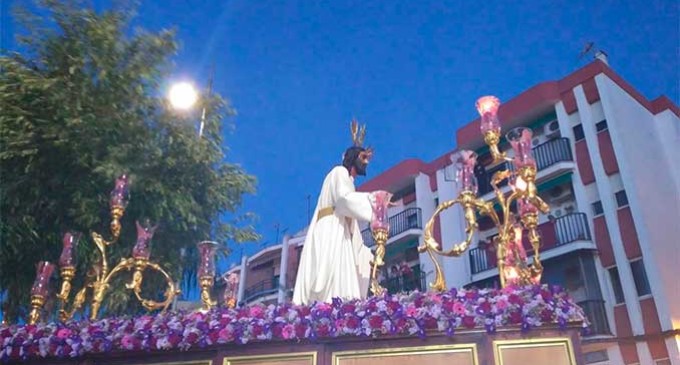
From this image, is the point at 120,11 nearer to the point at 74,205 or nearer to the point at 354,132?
the point at 74,205

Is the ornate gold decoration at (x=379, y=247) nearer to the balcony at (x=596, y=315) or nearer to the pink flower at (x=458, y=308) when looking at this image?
the pink flower at (x=458, y=308)

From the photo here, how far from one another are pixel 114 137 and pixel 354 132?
5.45 m

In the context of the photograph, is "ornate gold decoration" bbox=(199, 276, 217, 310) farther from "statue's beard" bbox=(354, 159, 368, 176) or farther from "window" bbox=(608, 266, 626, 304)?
"window" bbox=(608, 266, 626, 304)

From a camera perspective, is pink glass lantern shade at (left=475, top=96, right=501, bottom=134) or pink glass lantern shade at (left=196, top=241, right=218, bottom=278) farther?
pink glass lantern shade at (left=196, top=241, right=218, bottom=278)

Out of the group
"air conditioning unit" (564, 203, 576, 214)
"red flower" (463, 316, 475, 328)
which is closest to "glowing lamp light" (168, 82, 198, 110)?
"red flower" (463, 316, 475, 328)

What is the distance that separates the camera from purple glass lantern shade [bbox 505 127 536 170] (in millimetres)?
4719

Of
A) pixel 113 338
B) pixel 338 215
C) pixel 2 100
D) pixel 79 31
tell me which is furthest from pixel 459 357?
pixel 79 31

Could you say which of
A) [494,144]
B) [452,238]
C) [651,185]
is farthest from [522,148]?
[452,238]

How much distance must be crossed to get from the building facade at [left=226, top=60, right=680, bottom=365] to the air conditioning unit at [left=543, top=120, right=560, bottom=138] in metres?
0.05

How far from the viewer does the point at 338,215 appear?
5387 millimetres

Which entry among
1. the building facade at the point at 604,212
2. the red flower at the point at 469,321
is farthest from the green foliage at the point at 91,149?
the building facade at the point at 604,212

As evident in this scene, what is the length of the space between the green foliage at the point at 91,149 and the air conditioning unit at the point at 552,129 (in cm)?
1433

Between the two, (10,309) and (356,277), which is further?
(10,309)

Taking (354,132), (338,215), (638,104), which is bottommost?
(338,215)
